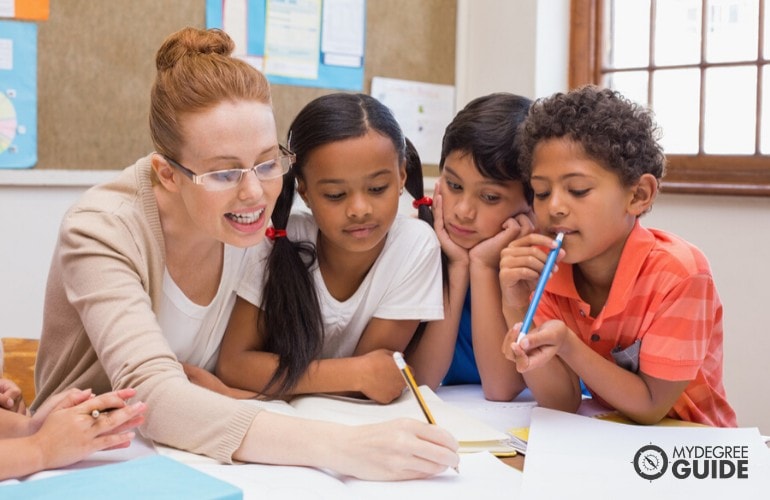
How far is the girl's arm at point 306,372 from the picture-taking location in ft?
4.13

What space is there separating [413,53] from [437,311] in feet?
5.44

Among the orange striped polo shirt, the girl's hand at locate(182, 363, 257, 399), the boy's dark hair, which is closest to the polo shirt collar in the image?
the orange striped polo shirt

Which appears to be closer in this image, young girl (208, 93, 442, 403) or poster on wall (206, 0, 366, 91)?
young girl (208, 93, 442, 403)

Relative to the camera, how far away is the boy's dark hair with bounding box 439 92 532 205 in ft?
4.56

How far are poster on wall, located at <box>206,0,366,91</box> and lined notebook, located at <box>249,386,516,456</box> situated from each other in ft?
4.96

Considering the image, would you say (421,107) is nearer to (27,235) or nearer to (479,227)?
(27,235)

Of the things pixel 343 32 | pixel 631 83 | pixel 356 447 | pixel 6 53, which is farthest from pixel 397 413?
pixel 631 83

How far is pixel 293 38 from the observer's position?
260cm

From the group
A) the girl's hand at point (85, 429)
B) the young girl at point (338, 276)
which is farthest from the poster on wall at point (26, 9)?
the girl's hand at point (85, 429)

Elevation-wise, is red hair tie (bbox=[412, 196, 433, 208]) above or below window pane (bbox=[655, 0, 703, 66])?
below

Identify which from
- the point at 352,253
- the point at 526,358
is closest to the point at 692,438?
the point at 526,358

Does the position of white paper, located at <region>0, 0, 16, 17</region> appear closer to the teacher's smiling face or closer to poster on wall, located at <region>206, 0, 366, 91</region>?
poster on wall, located at <region>206, 0, 366, 91</region>

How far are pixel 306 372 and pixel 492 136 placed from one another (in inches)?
19.0

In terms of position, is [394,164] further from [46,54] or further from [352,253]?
[46,54]
